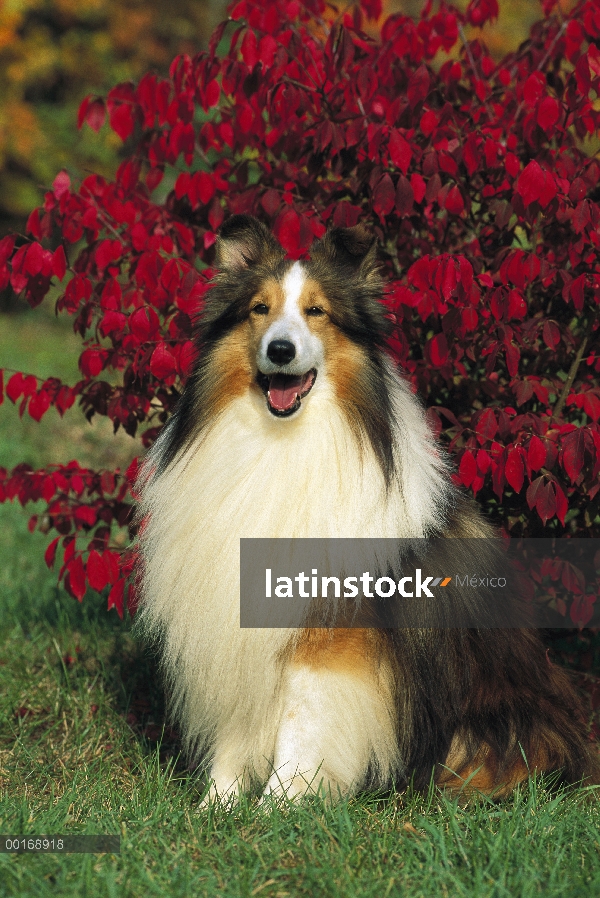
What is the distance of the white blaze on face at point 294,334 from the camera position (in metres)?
3.13

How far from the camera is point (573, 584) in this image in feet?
12.5

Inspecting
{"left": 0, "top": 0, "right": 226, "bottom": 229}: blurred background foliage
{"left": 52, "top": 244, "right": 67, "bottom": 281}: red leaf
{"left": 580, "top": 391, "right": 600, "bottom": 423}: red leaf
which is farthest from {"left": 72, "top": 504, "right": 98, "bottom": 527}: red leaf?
{"left": 0, "top": 0, "right": 226, "bottom": 229}: blurred background foliage

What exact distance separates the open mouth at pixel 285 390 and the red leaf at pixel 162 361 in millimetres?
579

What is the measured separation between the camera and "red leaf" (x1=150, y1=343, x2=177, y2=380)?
12.2 ft

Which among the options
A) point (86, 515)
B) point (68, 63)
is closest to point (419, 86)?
point (86, 515)

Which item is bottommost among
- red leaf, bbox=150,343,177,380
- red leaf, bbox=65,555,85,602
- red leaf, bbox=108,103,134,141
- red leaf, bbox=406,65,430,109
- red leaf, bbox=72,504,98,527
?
red leaf, bbox=65,555,85,602

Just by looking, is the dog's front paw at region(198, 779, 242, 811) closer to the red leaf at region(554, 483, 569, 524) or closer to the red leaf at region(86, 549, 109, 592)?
the red leaf at region(86, 549, 109, 592)

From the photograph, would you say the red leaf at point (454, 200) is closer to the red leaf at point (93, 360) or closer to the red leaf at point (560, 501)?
the red leaf at point (560, 501)

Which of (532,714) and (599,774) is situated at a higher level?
(532,714)

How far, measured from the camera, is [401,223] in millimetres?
4031

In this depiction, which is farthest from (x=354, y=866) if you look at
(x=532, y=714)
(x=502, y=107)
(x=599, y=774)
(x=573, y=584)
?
(x=502, y=107)

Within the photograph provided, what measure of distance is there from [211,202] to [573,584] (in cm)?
222

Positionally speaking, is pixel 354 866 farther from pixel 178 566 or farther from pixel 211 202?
pixel 211 202

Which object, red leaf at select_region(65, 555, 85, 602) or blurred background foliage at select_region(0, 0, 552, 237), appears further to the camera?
blurred background foliage at select_region(0, 0, 552, 237)
